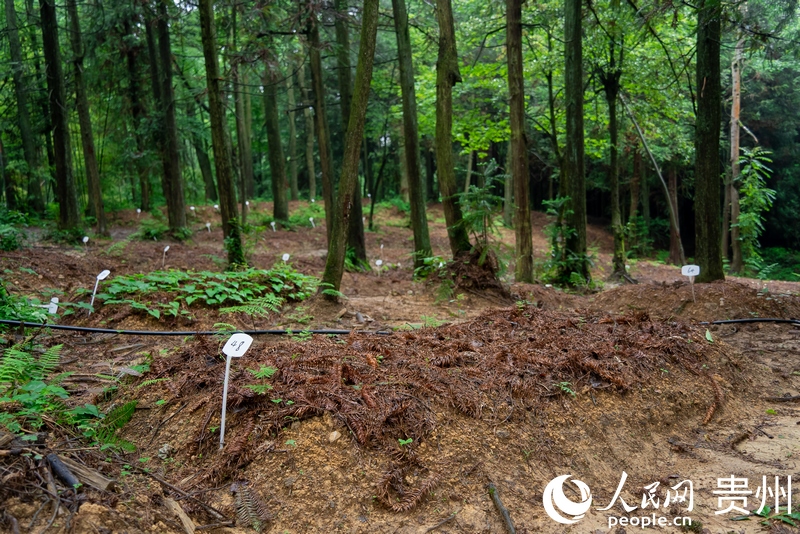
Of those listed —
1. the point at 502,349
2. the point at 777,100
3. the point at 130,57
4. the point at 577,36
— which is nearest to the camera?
the point at 502,349

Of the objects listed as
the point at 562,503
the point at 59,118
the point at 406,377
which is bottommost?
the point at 562,503

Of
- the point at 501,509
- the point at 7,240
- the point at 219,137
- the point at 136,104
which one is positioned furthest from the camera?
the point at 136,104

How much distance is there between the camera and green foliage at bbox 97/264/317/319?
676 cm

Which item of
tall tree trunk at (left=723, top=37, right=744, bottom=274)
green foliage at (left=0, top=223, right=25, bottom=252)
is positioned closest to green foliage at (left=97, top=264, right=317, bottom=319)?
green foliage at (left=0, top=223, right=25, bottom=252)

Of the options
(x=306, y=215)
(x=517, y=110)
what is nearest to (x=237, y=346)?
(x=517, y=110)

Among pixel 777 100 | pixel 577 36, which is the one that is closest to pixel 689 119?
pixel 777 100

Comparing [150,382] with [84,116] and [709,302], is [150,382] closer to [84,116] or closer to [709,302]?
[709,302]

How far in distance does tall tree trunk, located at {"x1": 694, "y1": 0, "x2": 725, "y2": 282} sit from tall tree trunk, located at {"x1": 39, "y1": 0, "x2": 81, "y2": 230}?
14.2 meters

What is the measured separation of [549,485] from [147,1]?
14.1 m

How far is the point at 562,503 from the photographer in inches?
129

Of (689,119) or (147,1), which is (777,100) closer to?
(689,119)

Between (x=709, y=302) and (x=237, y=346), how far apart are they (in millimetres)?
7082

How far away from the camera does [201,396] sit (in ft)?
12.7

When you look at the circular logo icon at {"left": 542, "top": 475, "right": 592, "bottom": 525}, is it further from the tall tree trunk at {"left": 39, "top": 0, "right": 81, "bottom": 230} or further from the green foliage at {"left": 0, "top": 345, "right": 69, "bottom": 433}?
the tall tree trunk at {"left": 39, "top": 0, "right": 81, "bottom": 230}
